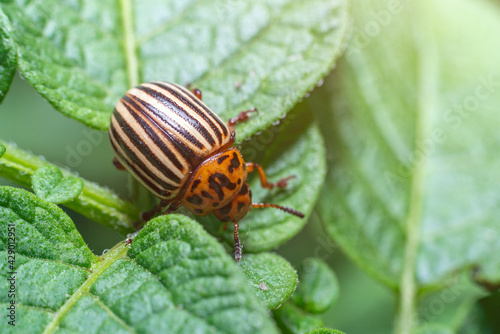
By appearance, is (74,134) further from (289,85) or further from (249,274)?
(249,274)

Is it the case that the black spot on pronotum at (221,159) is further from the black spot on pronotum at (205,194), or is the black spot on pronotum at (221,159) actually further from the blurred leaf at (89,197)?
the blurred leaf at (89,197)

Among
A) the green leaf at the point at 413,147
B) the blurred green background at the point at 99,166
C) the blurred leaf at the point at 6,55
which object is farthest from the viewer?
the blurred green background at the point at 99,166

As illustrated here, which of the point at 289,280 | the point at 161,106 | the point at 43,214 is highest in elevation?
the point at 161,106

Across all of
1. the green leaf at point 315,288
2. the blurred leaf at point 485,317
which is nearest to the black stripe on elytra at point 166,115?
the green leaf at point 315,288

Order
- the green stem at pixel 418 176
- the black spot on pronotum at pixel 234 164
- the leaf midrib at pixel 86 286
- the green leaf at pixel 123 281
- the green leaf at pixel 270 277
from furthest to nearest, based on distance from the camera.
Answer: the green stem at pixel 418 176 → the black spot on pronotum at pixel 234 164 → the green leaf at pixel 270 277 → the leaf midrib at pixel 86 286 → the green leaf at pixel 123 281

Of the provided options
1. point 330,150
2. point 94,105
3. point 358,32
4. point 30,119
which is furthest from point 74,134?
point 358,32

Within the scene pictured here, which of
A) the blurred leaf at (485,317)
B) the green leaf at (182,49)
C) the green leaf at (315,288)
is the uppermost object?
the green leaf at (182,49)

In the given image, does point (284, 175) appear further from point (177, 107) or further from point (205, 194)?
point (177, 107)
